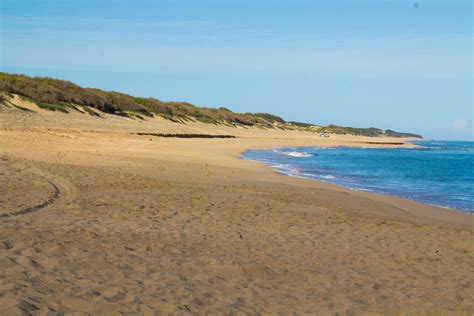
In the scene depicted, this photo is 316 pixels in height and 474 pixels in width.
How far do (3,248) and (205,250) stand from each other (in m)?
2.57

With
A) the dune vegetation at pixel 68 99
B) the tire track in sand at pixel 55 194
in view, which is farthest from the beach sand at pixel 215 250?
the dune vegetation at pixel 68 99

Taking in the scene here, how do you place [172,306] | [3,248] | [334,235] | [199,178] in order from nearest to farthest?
1. [172,306]
2. [3,248]
3. [334,235]
4. [199,178]

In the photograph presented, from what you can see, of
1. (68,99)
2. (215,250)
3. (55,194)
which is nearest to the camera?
(215,250)

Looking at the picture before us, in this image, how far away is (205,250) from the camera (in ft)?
23.1

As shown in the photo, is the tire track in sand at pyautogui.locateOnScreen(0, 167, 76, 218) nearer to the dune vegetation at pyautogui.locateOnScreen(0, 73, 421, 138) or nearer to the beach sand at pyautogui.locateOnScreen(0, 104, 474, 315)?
the beach sand at pyautogui.locateOnScreen(0, 104, 474, 315)

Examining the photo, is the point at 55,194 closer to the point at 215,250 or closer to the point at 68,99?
the point at 215,250

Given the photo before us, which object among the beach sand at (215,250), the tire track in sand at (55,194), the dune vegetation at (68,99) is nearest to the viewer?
the beach sand at (215,250)

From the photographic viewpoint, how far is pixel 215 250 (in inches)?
280

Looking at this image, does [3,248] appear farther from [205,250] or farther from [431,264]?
[431,264]

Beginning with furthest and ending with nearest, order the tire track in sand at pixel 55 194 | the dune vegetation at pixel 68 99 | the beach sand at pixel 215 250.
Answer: the dune vegetation at pixel 68 99 → the tire track in sand at pixel 55 194 → the beach sand at pixel 215 250

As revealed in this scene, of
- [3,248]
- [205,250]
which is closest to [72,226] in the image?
[3,248]

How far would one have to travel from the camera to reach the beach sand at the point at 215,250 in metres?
5.18

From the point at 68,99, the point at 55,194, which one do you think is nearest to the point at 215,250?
the point at 55,194

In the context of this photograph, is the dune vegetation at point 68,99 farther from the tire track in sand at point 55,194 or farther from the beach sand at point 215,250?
the beach sand at point 215,250
